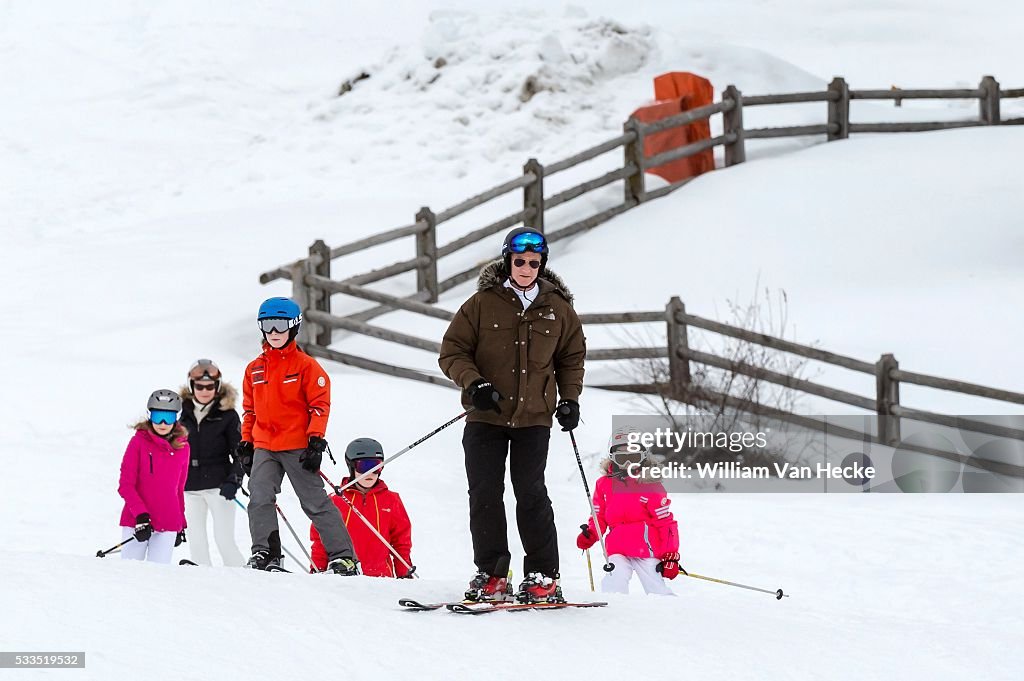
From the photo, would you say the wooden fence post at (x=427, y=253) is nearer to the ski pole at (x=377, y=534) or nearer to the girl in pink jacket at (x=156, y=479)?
the girl in pink jacket at (x=156, y=479)

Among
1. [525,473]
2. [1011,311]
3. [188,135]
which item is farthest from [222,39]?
[525,473]

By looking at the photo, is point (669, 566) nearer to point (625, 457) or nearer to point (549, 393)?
point (625, 457)

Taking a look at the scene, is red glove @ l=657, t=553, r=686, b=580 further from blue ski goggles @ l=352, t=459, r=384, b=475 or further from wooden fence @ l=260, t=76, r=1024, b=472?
wooden fence @ l=260, t=76, r=1024, b=472

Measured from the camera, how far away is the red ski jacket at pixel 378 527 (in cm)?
721

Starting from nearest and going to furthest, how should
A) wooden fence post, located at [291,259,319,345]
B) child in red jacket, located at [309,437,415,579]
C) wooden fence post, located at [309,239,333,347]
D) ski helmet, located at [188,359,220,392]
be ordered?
child in red jacket, located at [309,437,415,579], ski helmet, located at [188,359,220,392], wooden fence post, located at [291,259,319,345], wooden fence post, located at [309,239,333,347]

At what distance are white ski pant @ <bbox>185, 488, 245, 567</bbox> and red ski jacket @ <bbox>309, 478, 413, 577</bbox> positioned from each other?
113cm

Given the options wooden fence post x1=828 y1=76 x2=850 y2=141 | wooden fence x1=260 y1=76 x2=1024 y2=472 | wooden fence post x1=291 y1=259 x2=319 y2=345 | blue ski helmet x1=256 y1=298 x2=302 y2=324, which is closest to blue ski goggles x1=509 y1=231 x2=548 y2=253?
blue ski helmet x1=256 y1=298 x2=302 y2=324

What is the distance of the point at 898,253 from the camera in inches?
634

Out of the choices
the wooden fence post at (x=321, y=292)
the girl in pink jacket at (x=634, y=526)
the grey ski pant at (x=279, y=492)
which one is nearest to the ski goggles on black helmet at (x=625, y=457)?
the girl in pink jacket at (x=634, y=526)

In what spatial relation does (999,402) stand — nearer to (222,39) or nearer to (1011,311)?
(1011,311)

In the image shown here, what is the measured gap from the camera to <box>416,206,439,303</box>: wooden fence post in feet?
51.2

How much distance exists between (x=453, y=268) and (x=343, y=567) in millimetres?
10699

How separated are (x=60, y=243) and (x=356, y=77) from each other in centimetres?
668

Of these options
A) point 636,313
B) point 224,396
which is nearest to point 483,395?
point 224,396
